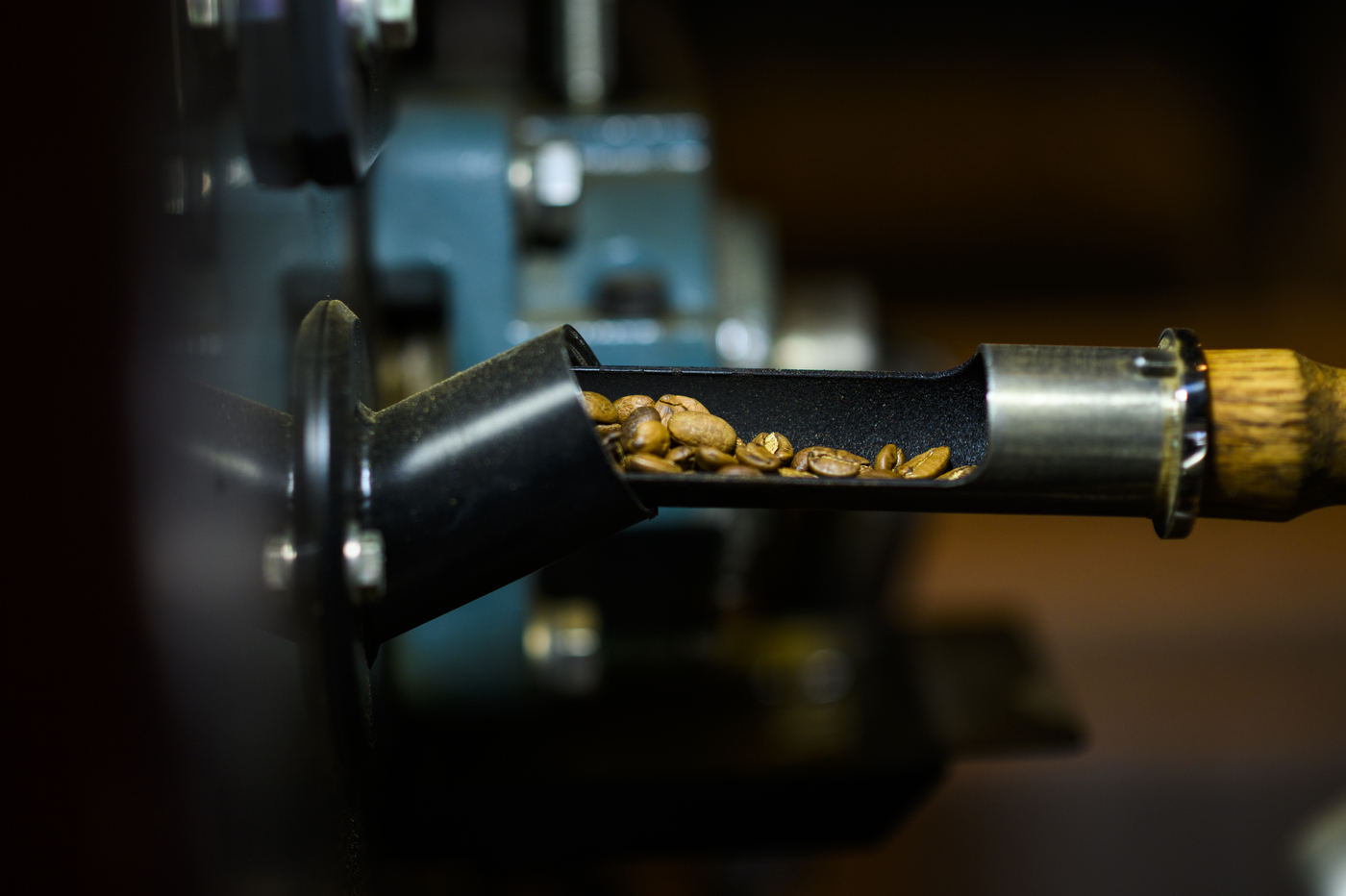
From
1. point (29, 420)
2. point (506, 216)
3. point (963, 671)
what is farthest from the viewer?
point (963, 671)

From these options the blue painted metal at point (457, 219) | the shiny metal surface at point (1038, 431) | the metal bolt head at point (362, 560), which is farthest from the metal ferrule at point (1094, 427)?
the blue painted metal at point (457, 219)

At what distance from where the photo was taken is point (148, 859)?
210mm

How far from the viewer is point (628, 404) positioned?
0.27 metres

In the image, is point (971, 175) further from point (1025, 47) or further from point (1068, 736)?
point (1068, 736)

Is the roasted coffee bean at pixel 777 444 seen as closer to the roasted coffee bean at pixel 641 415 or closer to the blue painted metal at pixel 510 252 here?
the roasted coffee bean at pixel 641 415

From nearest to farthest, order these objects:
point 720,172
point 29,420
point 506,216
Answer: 1. point 29,420
2. point 506,216
3. point 720,172

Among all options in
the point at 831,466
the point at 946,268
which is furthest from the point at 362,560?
the point at 946,268

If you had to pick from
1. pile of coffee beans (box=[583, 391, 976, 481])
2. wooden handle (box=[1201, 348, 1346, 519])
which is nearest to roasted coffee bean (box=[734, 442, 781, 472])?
pile of coffee beans (box=[583, 391, 976, 481])

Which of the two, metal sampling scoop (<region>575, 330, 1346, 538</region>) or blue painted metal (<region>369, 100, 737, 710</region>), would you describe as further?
blue painted metal (<region>369, 100, 737, 710</region>)

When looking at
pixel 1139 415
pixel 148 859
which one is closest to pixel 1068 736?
pixel 1139 415

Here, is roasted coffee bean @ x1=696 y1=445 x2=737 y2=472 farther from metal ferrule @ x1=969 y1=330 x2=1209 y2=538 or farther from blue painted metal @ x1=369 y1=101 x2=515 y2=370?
blue painted metal @ x1=369 y1=101 x2=515 y2=370

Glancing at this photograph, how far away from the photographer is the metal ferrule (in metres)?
0.25

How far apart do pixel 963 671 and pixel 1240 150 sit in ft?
4.44

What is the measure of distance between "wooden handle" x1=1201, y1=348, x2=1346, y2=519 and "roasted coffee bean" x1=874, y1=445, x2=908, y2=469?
3.0 inches
